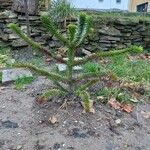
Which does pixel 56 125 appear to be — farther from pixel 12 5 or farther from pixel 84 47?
pixel 12 5

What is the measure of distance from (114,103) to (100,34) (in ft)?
9.64

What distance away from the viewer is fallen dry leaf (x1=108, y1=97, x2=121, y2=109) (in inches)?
201

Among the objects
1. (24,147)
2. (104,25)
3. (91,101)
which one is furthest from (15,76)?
(104,25)

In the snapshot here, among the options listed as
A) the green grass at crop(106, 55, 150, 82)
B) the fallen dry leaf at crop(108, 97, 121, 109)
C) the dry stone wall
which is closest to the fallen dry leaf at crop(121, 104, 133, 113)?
the fallen dry leaf at crop(108, 97, 121, 109)

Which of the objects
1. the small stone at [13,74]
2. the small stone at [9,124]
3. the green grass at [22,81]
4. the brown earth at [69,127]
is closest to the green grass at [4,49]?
the small stone at [13,74]

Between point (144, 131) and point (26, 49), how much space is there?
3.87 m

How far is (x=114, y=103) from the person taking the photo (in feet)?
17.0

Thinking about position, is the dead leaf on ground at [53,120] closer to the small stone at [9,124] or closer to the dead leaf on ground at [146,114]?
the small stone at [9,124]

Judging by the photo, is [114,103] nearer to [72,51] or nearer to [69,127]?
[69,127]

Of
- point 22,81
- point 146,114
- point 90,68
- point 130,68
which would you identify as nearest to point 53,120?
point 146,114

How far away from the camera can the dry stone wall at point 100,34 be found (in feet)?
25.7

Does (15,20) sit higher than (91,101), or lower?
higher

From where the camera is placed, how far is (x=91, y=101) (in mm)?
5004

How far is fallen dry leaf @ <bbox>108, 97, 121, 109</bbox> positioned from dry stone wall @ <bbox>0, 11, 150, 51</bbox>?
2704 millimetres
